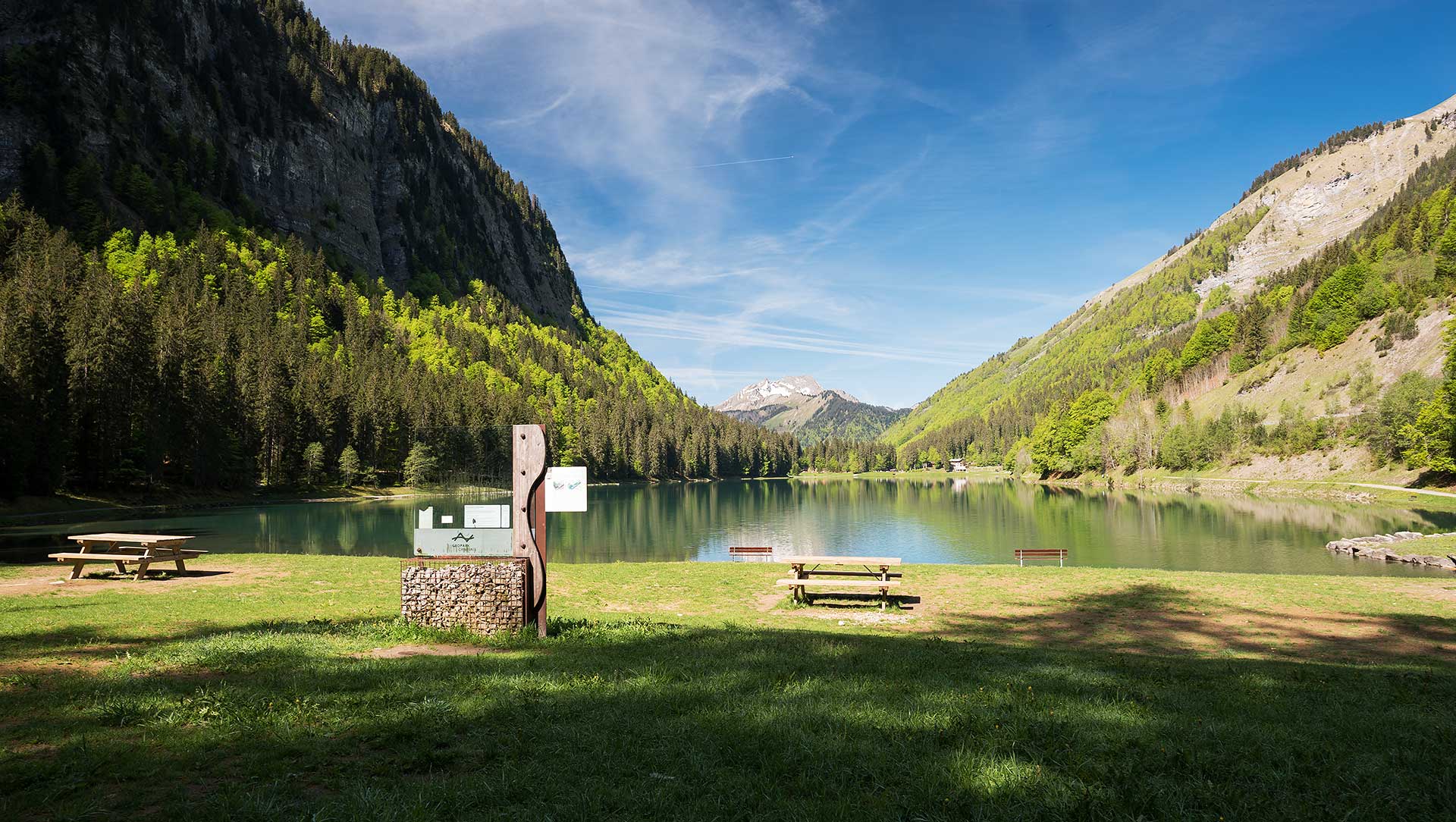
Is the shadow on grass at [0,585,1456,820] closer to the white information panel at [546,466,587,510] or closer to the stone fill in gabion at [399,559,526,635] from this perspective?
the stone fill in gabion at [399,559,526,635]

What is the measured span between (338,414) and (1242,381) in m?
153

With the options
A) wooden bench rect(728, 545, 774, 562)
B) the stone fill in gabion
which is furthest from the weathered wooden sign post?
wooden bench rect(728, 545, 774, 562)

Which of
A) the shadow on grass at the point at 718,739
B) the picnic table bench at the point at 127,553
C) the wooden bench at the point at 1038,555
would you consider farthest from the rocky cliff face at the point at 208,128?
the wooden bench at the point at 1038,555

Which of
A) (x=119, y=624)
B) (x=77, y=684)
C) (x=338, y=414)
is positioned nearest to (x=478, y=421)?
(x=338, y=414)

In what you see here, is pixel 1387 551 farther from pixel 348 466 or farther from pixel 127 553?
pixel 348 466

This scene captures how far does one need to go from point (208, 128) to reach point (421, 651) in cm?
18045

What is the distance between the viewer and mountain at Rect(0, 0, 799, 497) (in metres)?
54.2

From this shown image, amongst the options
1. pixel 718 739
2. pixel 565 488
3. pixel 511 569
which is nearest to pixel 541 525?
pixel 565 488

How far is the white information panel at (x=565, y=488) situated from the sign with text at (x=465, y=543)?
135 cm

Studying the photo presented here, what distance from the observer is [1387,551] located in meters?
33.1

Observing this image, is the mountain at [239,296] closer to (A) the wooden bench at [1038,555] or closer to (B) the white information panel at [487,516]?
(B) the white information panel at [487,516]

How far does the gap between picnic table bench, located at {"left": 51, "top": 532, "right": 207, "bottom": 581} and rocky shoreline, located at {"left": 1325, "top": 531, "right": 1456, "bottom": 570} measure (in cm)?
5060

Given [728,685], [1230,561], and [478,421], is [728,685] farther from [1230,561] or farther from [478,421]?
[478,421]

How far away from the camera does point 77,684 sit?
28.2 ft
